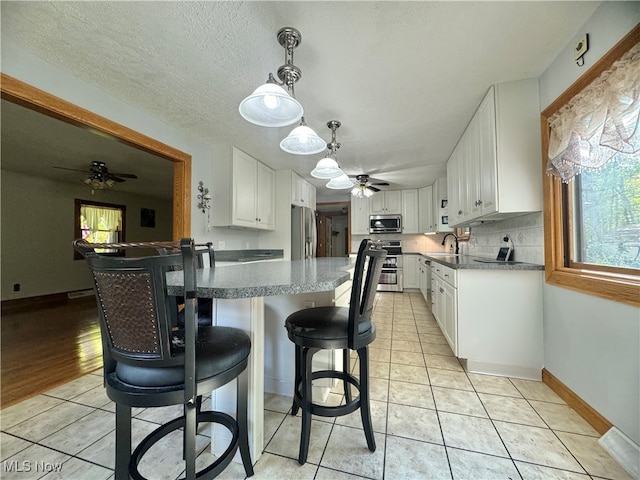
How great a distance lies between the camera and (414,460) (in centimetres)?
120

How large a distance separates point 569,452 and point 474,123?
8.01 feet

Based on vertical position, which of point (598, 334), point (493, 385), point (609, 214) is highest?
point (609, 214)

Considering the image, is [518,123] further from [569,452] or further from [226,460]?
[226,460]

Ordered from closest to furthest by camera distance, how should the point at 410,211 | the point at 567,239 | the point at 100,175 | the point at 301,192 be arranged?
the point at 567,239 < the point at 100,175 < the point at 301,192 < the point at 410,211

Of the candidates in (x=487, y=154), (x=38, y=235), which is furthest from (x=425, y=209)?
(x=38, y=235)

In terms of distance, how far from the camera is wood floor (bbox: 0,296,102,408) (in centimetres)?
189

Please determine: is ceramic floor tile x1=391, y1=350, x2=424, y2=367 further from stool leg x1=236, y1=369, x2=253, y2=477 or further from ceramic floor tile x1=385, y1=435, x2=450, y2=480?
stool leg x1=236, y1=369, x2=253, y2=477

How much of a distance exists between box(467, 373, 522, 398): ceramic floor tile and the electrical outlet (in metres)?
2.15

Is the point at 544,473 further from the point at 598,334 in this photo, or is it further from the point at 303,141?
the point at 303,141

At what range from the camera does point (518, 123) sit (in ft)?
6.34

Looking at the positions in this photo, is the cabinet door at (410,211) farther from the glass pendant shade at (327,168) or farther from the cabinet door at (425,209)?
the glass pendant shade at (327,168)

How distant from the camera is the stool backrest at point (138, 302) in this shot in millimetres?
691

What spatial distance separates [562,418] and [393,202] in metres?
4.50

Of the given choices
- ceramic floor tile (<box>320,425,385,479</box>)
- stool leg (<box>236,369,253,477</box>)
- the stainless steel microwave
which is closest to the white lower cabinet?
ceramic floor tile (<box>320,425,385,479</box>)
